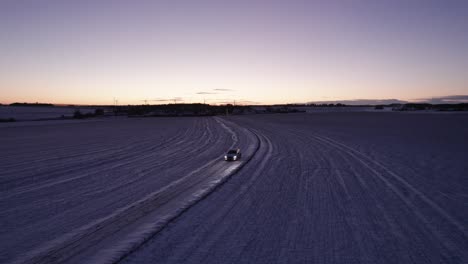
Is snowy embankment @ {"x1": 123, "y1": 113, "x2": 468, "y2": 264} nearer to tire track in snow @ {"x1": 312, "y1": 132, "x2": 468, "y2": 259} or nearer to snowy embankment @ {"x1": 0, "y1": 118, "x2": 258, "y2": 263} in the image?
tire track in snow @ {"x1": 312, "y1": 132, "x2": 468, "y2": 259}

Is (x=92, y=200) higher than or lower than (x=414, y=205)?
higher

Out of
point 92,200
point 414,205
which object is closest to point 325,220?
point 414,205

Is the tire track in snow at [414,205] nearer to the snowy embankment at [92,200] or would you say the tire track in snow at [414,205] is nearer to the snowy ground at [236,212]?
the snowy ground at [236,212]

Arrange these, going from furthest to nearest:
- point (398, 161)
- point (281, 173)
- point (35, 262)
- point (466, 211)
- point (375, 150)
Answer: point (375, 150)
point (398, 161)
point (281, 173)
point (466, 211)
point (35, 262)

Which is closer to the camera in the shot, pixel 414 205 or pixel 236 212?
pixel 236 212

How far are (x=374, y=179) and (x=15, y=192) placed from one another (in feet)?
37.5

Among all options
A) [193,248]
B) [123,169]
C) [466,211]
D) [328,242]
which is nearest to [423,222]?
[466,211]

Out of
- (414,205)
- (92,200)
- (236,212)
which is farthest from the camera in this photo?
(92,200)

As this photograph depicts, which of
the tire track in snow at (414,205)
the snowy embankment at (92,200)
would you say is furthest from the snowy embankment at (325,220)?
Answer: the snowy embankment at (92,200)

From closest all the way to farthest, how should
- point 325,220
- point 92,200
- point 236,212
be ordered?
1. point 325,220
2. point 236,212
3. point 92,200

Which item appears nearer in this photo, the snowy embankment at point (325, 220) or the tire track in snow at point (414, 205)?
the snowy embankment at point (325, 220)

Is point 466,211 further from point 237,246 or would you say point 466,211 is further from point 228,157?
point 228,157

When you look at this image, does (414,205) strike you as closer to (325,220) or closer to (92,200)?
(325,220)

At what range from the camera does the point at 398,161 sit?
14.7m
